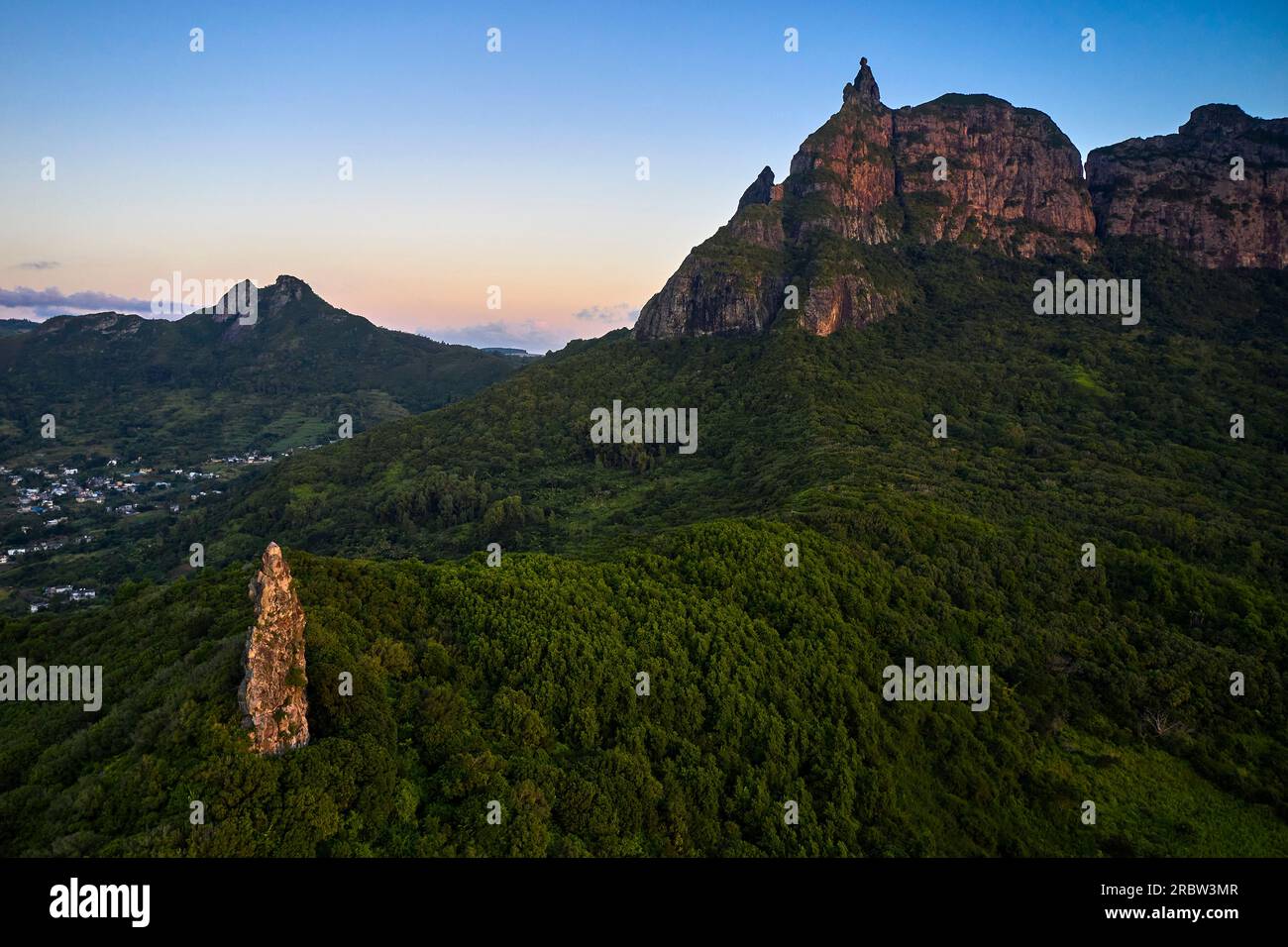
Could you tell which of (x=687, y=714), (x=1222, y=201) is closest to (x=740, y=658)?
(x=687, y=714)

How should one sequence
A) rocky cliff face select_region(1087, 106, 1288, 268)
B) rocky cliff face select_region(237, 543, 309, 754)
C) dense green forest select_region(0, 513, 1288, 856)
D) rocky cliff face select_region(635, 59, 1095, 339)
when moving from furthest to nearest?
rocky cliff face select_region(1087, 106, 1288, 268) < rocky cliff face select_region(635, 59, 1095, 339) < dense green forest select_region(0, 513, 1288, 856) < rocky cliff face select_region(237, 543, 309, 754)

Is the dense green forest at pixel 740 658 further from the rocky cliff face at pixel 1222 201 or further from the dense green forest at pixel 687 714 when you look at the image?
the rocky cliff face at pixel 1222 201

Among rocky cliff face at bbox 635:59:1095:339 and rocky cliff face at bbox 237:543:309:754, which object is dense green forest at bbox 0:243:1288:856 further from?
rocky cliff face at bbox 635:59:1095:339

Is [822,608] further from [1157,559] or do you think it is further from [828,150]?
[828,150]

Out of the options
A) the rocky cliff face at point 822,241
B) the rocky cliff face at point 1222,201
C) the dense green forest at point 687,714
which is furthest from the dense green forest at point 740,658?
the rocky cliff face at point 1222,201

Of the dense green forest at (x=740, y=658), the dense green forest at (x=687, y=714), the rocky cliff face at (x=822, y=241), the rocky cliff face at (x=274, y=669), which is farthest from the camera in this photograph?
the rocky cliff face at (x=822, y=241)

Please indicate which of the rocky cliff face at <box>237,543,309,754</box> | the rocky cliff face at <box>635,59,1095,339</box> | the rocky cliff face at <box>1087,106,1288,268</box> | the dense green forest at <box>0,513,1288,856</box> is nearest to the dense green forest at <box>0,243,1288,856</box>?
the dense green forest at <box>0,513,1288,856</box>
